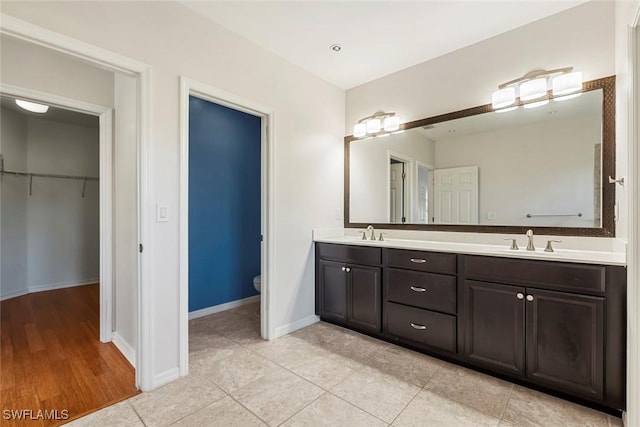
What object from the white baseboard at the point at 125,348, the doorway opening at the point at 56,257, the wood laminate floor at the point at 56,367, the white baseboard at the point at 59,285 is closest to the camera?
the wood laminate floor at the point at 56,367

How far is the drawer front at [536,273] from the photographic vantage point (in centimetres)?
159

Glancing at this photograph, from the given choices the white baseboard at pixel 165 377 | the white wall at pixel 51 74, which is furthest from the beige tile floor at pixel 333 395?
the white wall at pixel 51 74

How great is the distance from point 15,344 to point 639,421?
4.04 meters

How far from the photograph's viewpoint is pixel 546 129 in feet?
7.04

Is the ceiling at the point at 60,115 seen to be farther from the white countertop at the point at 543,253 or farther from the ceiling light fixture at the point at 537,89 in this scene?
the ceiling light fixture at the point at 537,89

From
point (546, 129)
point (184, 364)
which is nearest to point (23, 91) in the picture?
point (184, 364)

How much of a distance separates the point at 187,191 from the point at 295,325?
5.22 ft

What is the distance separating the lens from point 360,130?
3.14 m

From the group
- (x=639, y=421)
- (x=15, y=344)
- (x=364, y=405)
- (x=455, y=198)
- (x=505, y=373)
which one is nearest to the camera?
(x=639, y=421)

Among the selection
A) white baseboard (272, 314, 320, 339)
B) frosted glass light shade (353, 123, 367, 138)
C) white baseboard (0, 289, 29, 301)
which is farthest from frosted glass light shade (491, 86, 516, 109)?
white baseboard (0, 289, 29, 301)

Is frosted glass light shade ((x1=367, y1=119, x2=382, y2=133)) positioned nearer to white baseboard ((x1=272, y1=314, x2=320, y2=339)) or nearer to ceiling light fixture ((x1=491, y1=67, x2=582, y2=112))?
ceiling light fixture ((x1=491, y1=67, x2=582, y2=112))

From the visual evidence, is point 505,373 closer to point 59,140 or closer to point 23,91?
point 23,91

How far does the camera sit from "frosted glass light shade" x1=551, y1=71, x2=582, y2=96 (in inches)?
77.7

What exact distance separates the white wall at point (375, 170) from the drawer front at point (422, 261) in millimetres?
633
